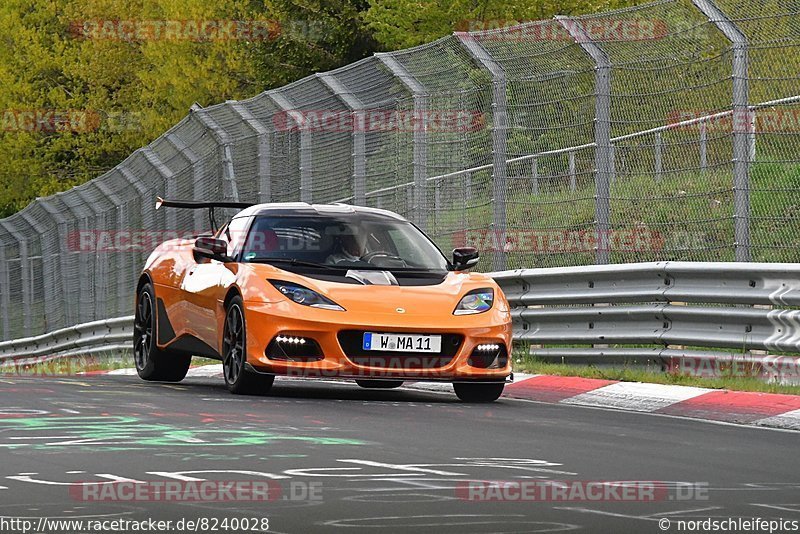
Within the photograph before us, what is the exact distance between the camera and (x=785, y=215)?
12.6 meters

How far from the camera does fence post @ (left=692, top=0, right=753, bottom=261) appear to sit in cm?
1284

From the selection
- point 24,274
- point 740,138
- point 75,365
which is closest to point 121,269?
point 75,365

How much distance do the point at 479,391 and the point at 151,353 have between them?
317 centimetres

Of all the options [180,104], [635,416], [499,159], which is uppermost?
[180,104]

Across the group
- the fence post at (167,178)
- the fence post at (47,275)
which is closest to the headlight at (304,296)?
the fence post at (167,178)

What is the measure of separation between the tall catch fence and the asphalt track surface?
7.08ft

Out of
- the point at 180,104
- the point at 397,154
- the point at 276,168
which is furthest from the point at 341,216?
the point at 180,104

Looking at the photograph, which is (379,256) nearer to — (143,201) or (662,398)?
(662,398)

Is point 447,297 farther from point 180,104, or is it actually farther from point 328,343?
point 180,104

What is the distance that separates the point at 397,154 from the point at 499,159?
2.19m

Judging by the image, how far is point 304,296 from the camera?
11969mm

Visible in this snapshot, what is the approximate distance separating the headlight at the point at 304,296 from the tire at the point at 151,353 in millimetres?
2538

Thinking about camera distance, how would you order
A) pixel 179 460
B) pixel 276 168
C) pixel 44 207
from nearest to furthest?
pixel 179 460 < pixel 276 168 < pixel 44 207

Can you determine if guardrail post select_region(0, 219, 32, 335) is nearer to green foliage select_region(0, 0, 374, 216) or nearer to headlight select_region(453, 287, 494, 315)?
green foliage select_region(0, 0, 374, 216)
